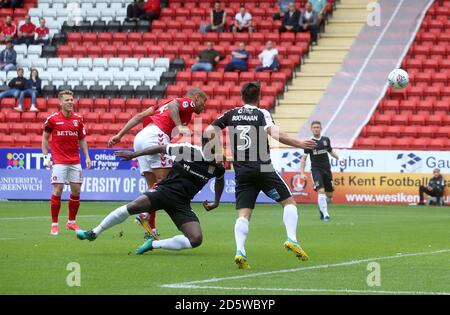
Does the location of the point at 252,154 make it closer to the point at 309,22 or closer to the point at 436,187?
the point at 436,187

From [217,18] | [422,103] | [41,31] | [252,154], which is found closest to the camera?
[252,154]

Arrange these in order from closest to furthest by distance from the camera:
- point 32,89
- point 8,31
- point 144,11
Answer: point 32,89, point 8,31, point 144,11

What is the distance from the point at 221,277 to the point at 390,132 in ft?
72.5

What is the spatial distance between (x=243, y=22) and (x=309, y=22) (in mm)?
2392

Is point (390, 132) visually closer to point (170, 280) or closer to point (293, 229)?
point (293, 229)

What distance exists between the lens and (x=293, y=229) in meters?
13.0

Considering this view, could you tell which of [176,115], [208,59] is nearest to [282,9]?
[208,59]

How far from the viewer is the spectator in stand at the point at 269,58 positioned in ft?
117

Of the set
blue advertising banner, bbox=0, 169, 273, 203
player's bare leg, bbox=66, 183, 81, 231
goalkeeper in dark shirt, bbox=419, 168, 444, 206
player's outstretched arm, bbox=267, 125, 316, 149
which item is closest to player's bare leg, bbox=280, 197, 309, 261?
player's outstretched arm, bbox=267, 125, 316, 149

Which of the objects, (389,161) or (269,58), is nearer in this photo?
(389,161)

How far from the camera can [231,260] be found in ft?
43.8

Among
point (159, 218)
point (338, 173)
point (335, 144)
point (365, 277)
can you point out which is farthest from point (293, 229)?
point (335, 144)

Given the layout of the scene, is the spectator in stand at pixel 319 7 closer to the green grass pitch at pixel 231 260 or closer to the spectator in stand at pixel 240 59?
the spectator in stand at pixel 240 59

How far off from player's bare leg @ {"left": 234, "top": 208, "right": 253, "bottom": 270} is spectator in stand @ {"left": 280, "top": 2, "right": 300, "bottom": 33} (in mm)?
24840
